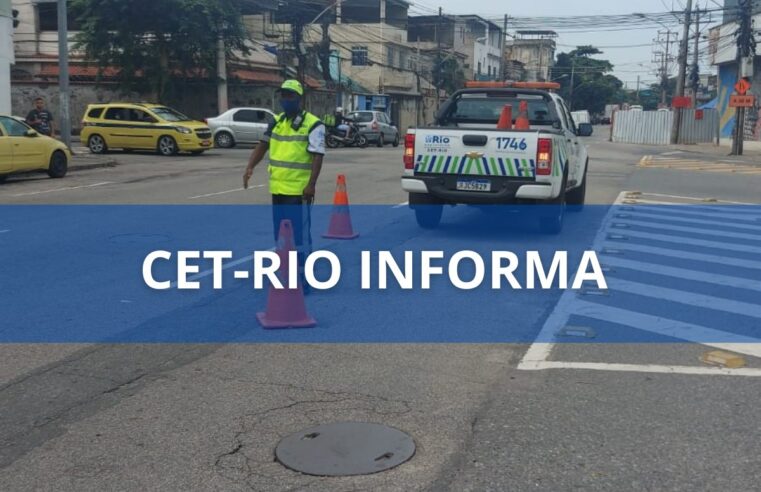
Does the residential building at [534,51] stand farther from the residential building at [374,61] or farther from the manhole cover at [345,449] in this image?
the manhole cover at [345,449]

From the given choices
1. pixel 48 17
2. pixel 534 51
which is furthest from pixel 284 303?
pixel 534 51

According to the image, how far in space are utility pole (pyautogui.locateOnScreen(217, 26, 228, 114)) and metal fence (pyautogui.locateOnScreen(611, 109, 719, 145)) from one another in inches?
1174

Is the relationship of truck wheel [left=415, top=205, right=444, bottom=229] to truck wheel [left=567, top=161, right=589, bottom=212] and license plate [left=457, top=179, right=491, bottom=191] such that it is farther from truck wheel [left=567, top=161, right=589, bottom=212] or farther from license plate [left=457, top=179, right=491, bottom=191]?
truck wheel [left=567, top=161, right=589, bottom=212]

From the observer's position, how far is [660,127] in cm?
5809

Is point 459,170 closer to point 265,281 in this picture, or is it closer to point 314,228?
point 314,228

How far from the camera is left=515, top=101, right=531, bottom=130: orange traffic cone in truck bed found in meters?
12.1

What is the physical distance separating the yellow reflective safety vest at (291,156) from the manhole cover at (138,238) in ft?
12.1

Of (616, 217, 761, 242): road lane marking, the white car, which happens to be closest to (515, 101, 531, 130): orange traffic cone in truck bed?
(616, 217, 761, 242): road lane marking

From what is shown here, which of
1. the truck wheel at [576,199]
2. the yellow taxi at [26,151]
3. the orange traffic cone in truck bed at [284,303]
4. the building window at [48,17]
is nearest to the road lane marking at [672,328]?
the orange traffic cone in truck bed at [284,303]

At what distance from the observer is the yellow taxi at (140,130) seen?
28516mm

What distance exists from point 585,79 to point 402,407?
406 ft

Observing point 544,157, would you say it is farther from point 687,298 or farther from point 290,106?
point 290,106

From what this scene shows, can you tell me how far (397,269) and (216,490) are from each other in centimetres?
561

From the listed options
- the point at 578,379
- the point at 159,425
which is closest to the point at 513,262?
the point at 578,379
